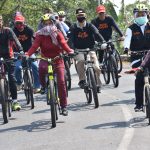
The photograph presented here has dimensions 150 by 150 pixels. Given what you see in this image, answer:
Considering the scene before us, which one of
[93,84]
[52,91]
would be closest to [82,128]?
[52,91]

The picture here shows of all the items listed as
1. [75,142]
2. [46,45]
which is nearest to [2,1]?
[46,45]

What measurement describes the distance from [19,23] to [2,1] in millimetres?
26776

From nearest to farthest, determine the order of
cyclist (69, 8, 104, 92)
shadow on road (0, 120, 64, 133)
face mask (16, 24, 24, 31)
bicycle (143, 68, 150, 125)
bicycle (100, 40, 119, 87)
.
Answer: bicycle (143, 68, 150, 125) → shadow on road (0, 120, 64, 133) → cyclist (69, 8, 104, 92) → face mask (16, 24, 24, 31) → bicycle (100, 40, 119, 87)

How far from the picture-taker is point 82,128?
36.1ft

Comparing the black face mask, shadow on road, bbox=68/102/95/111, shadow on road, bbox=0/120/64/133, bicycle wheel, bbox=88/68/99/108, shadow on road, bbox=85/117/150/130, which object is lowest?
shadow on road, bbox=68/102/95/111

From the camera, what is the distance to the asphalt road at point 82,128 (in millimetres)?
9578

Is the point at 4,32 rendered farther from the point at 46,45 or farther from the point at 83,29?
the point at 83,29

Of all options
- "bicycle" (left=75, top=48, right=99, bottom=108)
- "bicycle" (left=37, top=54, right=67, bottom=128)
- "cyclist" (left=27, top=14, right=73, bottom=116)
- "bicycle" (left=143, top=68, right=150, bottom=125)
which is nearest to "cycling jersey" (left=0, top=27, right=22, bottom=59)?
"cyclist" (left=27, top=14, right=73, bottom=116)

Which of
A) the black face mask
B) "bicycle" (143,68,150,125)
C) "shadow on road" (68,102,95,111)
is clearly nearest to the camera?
"bicycle" (143,68,150,125)

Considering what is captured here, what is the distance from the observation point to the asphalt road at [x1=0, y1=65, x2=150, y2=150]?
9.58 metres

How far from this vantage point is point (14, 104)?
13633 mm

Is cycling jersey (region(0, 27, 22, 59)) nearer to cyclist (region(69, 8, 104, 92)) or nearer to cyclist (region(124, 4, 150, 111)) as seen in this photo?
cyclist (region(69, 8, 104, 92))

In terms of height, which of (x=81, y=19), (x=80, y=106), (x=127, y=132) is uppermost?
(x=81, y=19)

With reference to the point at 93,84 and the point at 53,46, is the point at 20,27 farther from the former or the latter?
the point at 53,46
